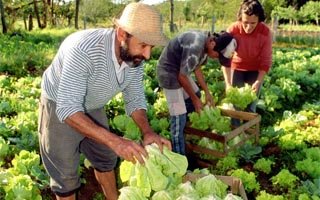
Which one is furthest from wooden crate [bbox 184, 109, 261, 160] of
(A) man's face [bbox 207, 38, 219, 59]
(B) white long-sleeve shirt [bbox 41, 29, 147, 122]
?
(B) white long-sleeve shirt [bbox 41, 29, 147, 122]

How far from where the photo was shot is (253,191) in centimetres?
427

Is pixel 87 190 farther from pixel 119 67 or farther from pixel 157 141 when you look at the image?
pixel 119 67

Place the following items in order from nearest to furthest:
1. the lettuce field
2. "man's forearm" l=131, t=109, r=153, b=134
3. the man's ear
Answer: the man's ear
"man's forearm" l=131, t=109, r=153, b=134
the lettuce field

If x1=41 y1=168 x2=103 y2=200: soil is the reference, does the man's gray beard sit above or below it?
above

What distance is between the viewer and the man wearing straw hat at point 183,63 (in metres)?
4.19

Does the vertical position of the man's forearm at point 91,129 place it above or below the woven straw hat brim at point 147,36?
below

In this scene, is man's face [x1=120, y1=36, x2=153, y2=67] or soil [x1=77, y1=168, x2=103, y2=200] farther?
soil [x1=77, y1=168, x2=103, y2=200]

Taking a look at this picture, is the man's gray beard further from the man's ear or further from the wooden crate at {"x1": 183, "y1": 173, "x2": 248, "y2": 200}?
the wooden crate at {"x1": 183, "y1": 173, "x2": 248, "y2": 200}

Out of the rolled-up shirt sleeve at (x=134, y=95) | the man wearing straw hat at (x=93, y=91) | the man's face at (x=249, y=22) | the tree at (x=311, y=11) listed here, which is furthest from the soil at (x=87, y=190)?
the tree at (x=311, y=11)

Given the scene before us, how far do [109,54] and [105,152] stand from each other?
1030mm

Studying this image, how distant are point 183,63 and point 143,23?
1762mm

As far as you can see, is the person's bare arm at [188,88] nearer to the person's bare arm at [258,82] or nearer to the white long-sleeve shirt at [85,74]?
the person's bare arm at [258,82]

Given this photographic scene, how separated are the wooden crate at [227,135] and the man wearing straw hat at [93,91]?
1.35 metres

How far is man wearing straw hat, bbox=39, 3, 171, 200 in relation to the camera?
8.45 ft
